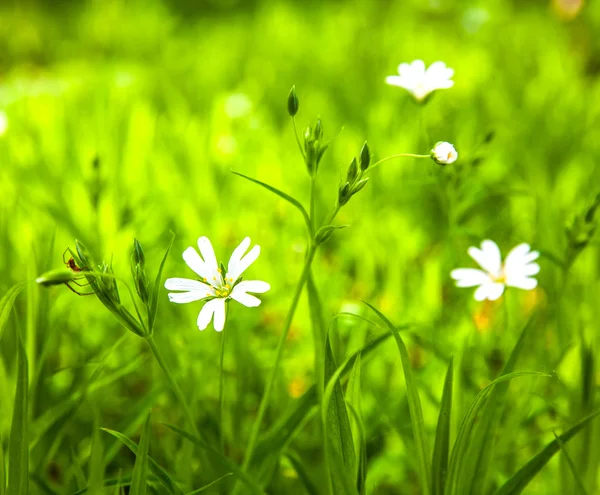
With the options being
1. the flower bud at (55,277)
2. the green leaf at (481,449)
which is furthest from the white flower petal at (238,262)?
the green leaf at (481,449)

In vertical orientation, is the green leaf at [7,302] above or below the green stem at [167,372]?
above

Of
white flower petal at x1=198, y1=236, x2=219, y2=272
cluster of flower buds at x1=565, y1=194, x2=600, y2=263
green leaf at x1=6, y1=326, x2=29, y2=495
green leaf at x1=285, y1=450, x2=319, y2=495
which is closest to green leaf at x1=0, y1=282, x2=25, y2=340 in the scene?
green leaf at x1=6, y1=326, x2=29, y2=495

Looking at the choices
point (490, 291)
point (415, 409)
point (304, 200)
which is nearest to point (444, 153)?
point (490, 291)

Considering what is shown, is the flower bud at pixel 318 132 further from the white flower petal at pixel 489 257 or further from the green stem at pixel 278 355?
the white flower petal at pixel 489 257

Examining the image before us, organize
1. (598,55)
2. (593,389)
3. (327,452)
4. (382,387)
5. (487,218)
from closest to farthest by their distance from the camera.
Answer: (327,452), (593,389), (382,387), (487,218), (598,55)

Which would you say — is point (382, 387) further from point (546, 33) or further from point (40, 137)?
point (546, 33)

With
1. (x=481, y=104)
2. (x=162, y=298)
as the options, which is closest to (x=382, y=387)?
(x=162, y=298)

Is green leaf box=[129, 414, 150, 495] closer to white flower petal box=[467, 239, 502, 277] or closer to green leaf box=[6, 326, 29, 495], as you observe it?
green leaf box=[6, 326, 29, 495]
